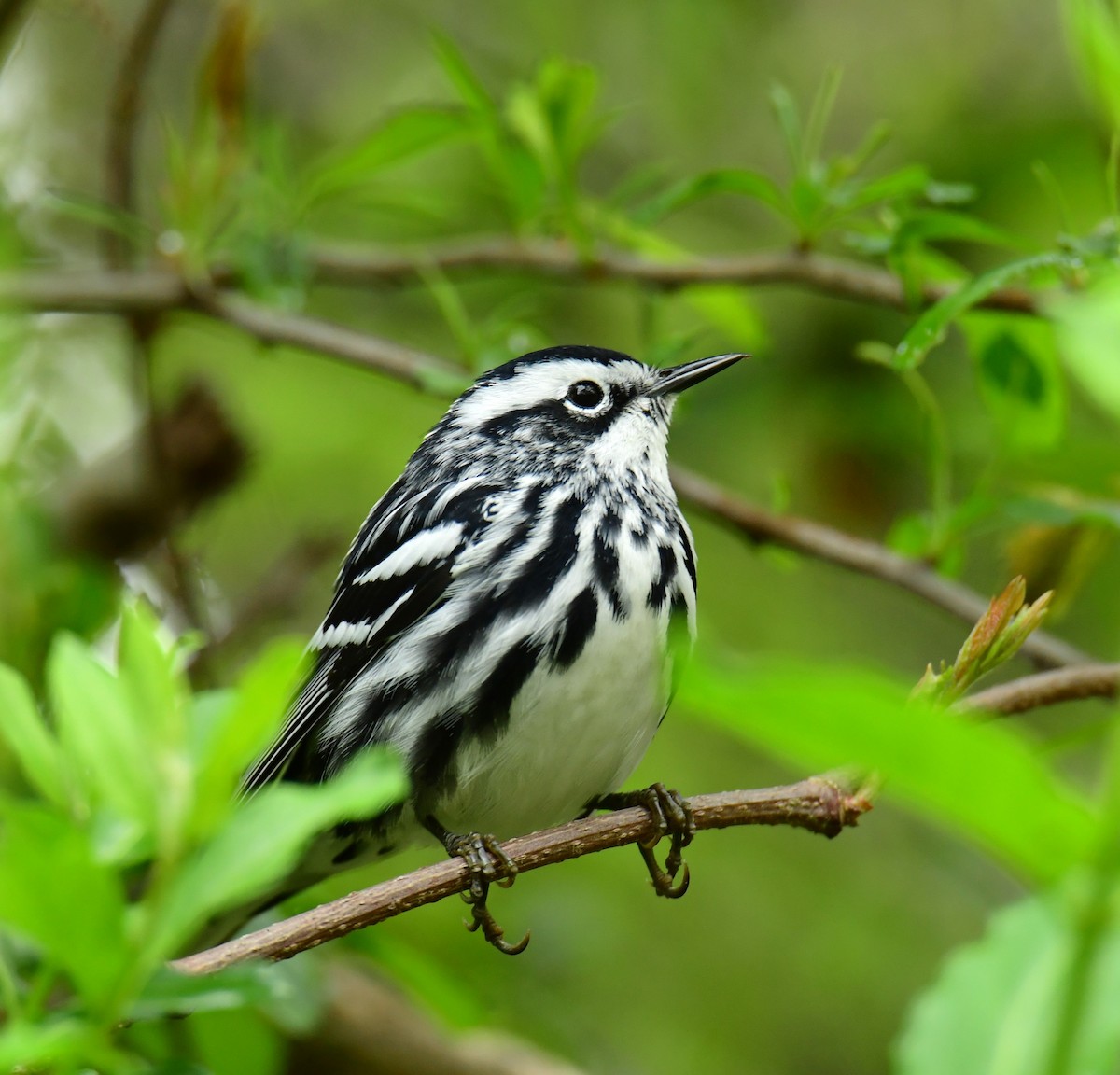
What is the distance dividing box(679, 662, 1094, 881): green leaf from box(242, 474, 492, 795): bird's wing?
1.85 metres

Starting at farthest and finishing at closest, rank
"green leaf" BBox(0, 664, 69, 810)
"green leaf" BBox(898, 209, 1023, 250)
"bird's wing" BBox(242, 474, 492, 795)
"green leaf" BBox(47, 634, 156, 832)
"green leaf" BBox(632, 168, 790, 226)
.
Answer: "bird's wing" BBox(242, 474, 492, 795), "green leaf" BBox(632, 168, 790, 226), "green leaf" BBox(898, 209, 1023, 250), "green leaf" BBox(0, 664, 69, 810), "green leaf" BBox(47, 634, 156, 832)

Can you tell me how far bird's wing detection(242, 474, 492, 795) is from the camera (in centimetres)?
249

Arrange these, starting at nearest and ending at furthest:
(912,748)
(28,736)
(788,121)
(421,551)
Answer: (912,748) < (28,736) < (788,121) < (421,551)

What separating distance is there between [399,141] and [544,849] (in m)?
1.43

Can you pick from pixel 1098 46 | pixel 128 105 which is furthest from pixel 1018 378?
pixel 128 105

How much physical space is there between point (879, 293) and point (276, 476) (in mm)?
2309

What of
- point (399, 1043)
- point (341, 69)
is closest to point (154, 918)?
point (399, 1043)

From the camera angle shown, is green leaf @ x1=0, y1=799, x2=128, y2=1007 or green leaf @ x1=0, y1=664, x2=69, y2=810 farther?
green leaf @ x1=0, y1=664, x2=69, y2=810

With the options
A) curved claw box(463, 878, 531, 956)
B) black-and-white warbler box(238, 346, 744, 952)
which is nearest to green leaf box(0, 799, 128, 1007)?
black-and-white warbler box(238, 346, 744, 952)

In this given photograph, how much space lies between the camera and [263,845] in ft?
2.55

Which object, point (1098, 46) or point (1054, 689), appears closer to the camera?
point (1098, 46)

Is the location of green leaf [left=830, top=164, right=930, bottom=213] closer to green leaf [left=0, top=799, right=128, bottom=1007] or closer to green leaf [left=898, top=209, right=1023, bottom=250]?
green leaf [left=898, top=209, right=1023, bottom=250]

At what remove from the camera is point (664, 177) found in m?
4.52

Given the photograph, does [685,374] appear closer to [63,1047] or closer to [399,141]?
[399,141]
